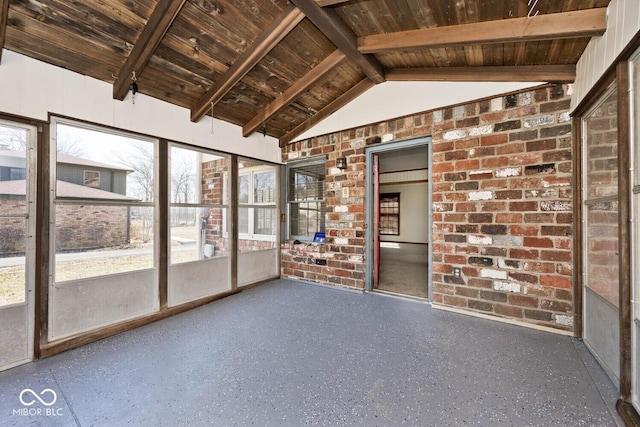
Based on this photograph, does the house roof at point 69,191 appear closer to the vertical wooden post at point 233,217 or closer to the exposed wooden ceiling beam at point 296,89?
the vertical wooden post at point 233,217

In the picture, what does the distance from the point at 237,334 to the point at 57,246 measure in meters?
1.84

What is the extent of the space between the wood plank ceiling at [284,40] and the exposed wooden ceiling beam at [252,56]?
11mm

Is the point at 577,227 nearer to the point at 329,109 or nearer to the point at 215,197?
the point at 329,109

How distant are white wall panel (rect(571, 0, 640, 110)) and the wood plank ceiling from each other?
98 millimetres

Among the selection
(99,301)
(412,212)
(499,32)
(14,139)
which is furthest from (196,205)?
(412,212)

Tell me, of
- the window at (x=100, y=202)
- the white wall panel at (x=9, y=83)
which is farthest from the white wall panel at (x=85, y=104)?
the window at (x=100, y=202)

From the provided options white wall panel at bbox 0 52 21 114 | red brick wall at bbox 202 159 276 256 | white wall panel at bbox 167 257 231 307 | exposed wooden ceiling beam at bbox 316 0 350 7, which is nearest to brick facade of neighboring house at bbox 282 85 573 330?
exposed wooden ceiling beam at bbox 316 0 350 7

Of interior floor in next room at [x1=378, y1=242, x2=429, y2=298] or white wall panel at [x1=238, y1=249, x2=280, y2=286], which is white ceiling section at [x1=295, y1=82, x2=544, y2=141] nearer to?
white wall panel at [x1=238, y1=249, x2=280, y2=286]

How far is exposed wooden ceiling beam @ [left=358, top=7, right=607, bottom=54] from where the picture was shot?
1948mm

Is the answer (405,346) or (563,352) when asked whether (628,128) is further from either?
(405,346)

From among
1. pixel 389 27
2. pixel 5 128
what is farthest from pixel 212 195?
pixel 389 27

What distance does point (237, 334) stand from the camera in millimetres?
2596

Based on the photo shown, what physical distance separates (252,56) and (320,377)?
116 inches

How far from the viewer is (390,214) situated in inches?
355
